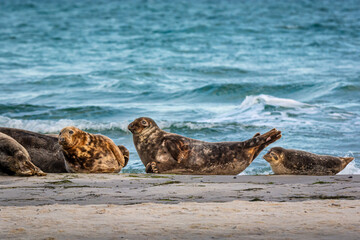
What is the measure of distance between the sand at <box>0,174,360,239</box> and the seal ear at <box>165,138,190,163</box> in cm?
104

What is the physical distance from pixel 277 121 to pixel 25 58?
16.7 m

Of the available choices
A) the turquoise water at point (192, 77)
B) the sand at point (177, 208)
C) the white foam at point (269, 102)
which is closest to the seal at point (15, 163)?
the sand at point (177, 208)

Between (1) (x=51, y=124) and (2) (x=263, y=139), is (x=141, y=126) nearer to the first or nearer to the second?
(2) (x=263, y=139)

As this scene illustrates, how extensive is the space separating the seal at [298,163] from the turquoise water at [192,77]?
1.21 metres

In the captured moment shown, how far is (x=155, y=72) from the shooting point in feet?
76.0

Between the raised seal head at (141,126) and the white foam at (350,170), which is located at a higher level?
the raised seal head at (141,126)

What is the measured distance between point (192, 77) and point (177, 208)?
17826 millimetres

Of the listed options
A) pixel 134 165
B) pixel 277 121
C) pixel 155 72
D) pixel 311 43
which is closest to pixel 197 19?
pixel 311 43

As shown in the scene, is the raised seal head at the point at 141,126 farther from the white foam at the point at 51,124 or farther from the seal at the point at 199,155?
the white foam at the point at 51,124

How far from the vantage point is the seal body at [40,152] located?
24.7 ft

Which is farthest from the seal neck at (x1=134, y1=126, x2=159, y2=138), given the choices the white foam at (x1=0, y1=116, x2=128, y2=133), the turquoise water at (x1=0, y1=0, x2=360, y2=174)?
→ the white foam at (x1=0, y1=116, x2=128, y2=133)

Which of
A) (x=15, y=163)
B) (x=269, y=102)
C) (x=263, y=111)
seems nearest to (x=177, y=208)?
(x=15, y=163)

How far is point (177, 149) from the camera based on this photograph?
292 inches

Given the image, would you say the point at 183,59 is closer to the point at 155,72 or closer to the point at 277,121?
Answer: the point at 155,72
